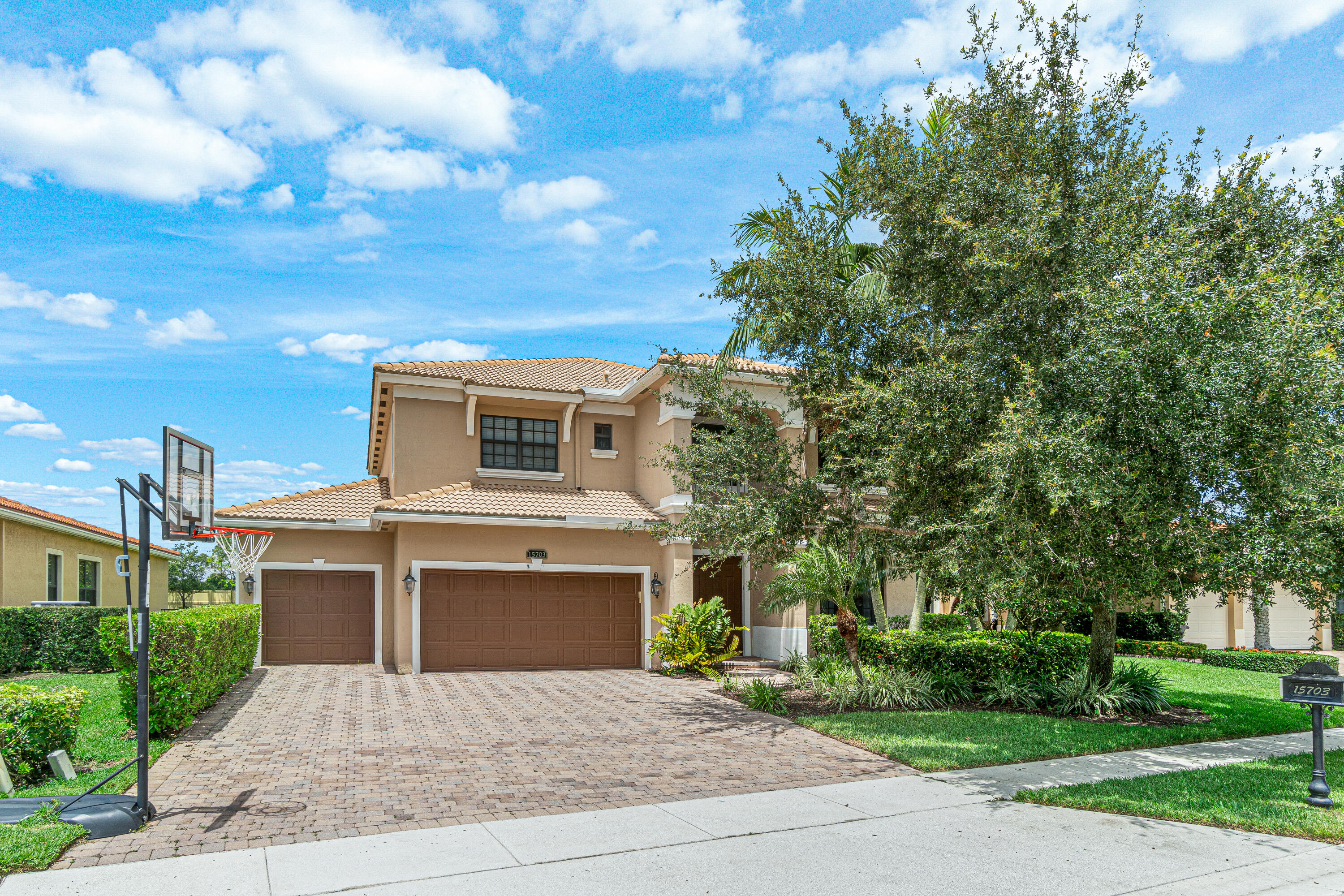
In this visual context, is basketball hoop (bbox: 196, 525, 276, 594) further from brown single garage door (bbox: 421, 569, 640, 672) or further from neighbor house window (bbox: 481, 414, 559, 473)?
neighbor house window (bbox: 481, 414, 559, 473)

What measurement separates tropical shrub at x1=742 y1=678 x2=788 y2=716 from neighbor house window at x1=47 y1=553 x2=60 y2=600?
1997 cm

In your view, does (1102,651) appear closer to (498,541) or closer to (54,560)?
(498,541)

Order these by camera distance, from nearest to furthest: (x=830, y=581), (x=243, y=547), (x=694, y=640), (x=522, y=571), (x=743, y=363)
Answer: (x=830, y=581) → (x=694, y=640) → (x=243, y=547) → (x=522, y=571) → (x=743, y=363)

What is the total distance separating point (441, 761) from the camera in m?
9.41

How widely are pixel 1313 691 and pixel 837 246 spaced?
9.00 m

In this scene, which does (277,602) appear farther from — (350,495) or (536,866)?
(536,866)

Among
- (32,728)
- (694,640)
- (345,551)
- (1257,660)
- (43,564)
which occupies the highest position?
(345,551)

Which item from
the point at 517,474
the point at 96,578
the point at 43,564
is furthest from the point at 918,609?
the point at 96,578

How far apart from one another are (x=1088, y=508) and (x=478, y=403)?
14785 mm

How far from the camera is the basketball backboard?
7184mm

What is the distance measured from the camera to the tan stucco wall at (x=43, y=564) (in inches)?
783

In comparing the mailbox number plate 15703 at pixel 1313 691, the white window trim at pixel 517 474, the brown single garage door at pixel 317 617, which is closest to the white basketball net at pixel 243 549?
the brown single garage door at pixel 317 617

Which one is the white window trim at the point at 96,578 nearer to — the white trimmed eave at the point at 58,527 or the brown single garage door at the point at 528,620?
the white trimmed eave at the point at 58,527

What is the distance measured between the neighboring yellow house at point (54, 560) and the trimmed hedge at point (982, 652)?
15.8 meters
